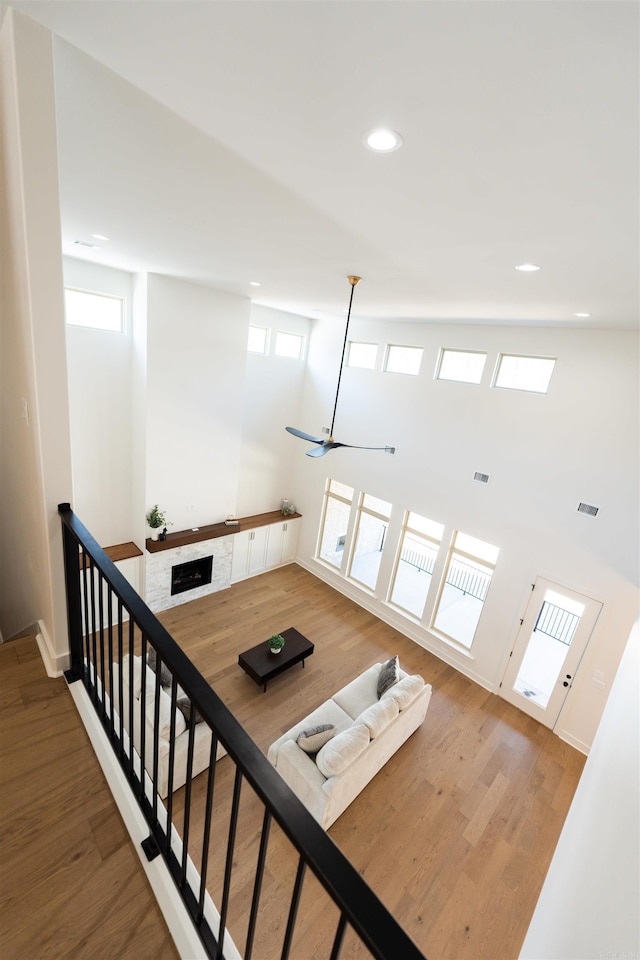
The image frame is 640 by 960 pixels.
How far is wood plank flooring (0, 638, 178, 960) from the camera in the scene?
4.47ft

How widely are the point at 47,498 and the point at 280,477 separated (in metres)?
7.21

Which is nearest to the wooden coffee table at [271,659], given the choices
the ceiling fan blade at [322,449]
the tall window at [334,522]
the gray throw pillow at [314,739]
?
the gray throw pillow at [314,739]

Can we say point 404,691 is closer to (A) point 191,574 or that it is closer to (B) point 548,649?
(B) point 548,649

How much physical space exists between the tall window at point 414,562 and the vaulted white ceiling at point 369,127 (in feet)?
14.6

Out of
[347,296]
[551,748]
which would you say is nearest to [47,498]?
[347,296]

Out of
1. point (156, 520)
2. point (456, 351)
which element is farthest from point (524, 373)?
point (156, 520)

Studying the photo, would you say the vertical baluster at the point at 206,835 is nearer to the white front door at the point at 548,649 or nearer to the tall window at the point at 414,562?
the white front door at the point at 548,649

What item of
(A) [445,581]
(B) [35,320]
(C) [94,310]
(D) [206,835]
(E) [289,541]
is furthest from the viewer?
(E) [289,541]

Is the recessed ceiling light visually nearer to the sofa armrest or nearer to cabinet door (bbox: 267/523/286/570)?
the sofa armrest

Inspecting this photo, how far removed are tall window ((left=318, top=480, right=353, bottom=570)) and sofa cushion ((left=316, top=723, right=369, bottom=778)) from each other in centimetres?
463

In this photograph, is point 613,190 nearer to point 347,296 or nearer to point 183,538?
point 347,296

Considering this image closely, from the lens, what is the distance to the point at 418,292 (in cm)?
466

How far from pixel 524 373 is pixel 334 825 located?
6.16 metres

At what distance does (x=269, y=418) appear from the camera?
8617mm
